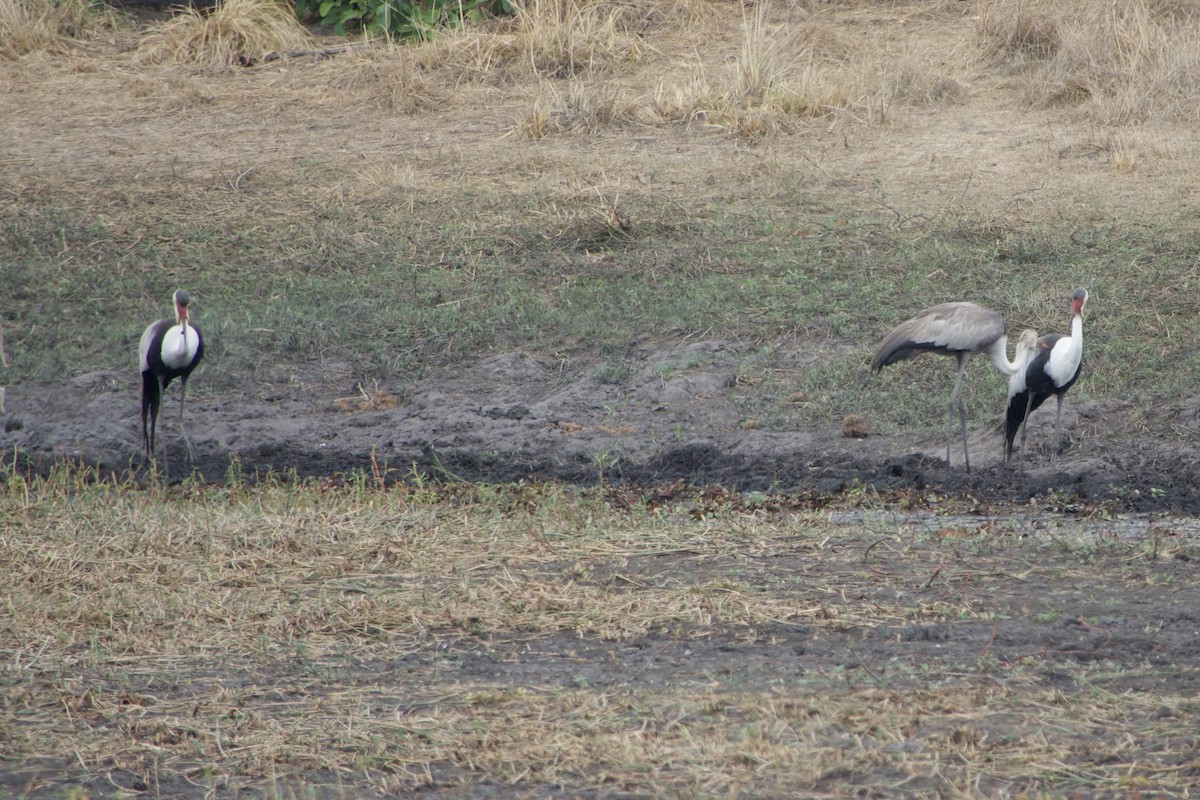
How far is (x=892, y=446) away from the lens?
7273 mm

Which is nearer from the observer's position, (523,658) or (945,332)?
(523,658)

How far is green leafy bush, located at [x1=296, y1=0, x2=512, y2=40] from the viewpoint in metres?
12.8

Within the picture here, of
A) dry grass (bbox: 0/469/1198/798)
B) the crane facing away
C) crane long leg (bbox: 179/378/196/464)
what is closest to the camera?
dry grass (bbox: 0/469/1198/798)

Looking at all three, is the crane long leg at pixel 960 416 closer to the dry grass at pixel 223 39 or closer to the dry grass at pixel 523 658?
the dry grass at pixel 523 658

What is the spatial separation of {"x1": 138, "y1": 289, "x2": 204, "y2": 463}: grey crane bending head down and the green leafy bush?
5.70 meters

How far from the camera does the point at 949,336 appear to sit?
7141 mm

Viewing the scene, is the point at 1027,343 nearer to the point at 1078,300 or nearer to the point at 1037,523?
the point at 1078,300

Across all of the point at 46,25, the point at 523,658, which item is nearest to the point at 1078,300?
the point at 523,658

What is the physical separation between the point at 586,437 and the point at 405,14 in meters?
6.80

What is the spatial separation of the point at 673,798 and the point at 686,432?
167 inches

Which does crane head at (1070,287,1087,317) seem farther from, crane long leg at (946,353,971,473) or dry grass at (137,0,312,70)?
dry grass at (137,0,312,70)

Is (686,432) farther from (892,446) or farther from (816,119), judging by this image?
(816,119)

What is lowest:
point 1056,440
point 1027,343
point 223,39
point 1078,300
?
point 1056,440

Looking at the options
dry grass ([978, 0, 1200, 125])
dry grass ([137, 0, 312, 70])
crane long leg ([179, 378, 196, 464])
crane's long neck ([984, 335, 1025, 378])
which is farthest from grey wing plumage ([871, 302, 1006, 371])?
dry grass ([137, 0, 312, 70])
